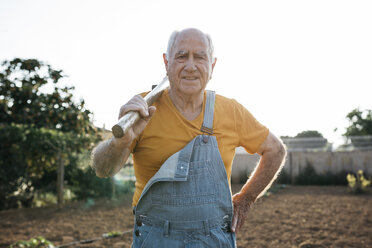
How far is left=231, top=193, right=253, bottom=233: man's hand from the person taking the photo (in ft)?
5.58

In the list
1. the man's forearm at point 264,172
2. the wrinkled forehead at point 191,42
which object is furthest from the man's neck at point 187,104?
the man's forearm at point 264,172

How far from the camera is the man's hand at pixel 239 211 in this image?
1700 mm

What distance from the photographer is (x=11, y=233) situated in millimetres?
5297

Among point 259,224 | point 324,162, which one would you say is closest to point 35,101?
point 259,224

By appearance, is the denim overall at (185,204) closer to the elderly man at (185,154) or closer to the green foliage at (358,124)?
the elderly man at (185,154)

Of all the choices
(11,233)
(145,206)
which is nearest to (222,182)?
(145,206)

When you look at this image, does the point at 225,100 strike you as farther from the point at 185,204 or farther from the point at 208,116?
the point at 185,204

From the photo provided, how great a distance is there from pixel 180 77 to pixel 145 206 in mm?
652

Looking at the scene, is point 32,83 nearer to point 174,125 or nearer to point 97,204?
point 97,204

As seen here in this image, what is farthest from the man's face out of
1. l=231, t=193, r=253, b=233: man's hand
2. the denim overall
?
l=231, t=193, r=253, b=233: man's hand

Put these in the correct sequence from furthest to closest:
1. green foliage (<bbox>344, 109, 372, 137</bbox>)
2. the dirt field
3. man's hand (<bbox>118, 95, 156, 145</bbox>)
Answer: green foliage (<bbox>344, 109, 372, 137</bbox>), the dirt field, man's hand (<bbox>118, 95, 156, 145</bbox>)

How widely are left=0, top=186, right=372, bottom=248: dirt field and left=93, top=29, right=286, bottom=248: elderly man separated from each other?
3.34m

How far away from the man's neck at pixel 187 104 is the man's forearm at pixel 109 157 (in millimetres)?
379

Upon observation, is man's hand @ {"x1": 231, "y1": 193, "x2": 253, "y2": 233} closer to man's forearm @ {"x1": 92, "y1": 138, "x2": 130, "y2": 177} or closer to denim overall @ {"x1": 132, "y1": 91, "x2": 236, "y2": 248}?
denim overall @ {"x1": 132, "y1": 91, "x2": 236, "y2": 248}
